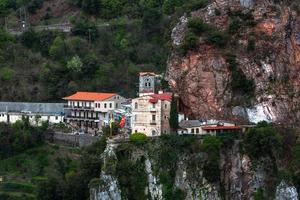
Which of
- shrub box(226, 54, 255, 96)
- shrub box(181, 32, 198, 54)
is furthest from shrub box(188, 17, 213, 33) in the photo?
shrub box(226, 54, 255, 96)

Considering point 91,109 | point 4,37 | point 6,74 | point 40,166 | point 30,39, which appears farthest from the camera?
point 30,39

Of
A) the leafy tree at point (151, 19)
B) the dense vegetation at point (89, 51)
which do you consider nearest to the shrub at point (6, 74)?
the dense vegetation at point (89, 51)

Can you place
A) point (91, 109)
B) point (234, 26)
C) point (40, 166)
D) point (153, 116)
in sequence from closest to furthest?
point (153, 116), point (234, 26), point (40, 166), point (91, 109)

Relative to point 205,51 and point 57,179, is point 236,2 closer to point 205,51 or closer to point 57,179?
point 205,51

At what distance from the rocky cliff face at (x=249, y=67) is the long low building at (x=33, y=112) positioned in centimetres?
1245

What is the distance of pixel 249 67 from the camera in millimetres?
65625

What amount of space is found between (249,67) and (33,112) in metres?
18.6

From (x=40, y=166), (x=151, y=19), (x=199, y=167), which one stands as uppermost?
(x=151, y=19)

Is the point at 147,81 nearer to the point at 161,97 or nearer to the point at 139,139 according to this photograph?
the point at 161,97

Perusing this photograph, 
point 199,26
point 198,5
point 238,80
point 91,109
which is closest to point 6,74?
point 91,109

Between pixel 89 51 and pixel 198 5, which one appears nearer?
pixel 198 5

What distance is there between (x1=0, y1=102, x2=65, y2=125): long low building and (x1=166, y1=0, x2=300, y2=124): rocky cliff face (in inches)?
490

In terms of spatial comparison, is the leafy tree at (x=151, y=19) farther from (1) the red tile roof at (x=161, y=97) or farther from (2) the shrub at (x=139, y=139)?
(2) the shrub at (x=139, y=139)

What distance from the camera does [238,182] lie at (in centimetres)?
6225
